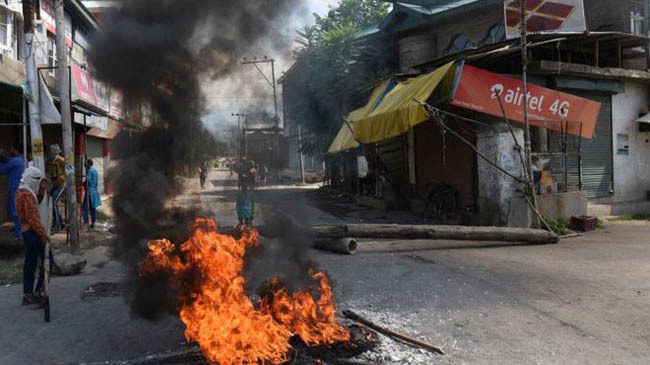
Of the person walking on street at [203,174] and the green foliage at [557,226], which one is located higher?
the person walking on street at [203,174]

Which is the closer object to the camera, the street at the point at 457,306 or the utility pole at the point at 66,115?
the street at the point at 457,306

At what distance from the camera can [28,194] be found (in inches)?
213

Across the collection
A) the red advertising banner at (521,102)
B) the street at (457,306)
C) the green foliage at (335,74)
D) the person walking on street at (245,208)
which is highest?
the green foliage at (335,74)

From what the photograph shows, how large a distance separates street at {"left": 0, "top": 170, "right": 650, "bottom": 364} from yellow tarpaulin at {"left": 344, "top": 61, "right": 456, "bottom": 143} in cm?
358

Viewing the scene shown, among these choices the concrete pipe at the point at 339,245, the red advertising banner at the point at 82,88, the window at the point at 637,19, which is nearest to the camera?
the concrete pipe at the point at 339,245

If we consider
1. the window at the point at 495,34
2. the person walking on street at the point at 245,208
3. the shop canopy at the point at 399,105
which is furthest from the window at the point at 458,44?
the person walking on street at the point at 245,208

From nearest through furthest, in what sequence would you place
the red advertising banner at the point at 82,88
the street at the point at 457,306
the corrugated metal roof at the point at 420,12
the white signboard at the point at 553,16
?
the street at the point at 457,306 < the red advertising banner at the point at 82,88 < the white signboard at the point at 553,16 < the corrugated metal roof at the point at 420,12

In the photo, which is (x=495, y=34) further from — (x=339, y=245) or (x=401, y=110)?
(x=339, y=245)

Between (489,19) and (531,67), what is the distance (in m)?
7.70

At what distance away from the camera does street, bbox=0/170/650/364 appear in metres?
4.05

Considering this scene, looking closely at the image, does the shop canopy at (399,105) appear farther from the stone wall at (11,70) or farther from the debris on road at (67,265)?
the stone wall at (11,70)

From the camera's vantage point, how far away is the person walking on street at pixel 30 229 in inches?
212

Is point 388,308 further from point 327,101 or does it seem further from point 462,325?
point 327,101

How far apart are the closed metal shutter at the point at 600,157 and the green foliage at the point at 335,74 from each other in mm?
7503
